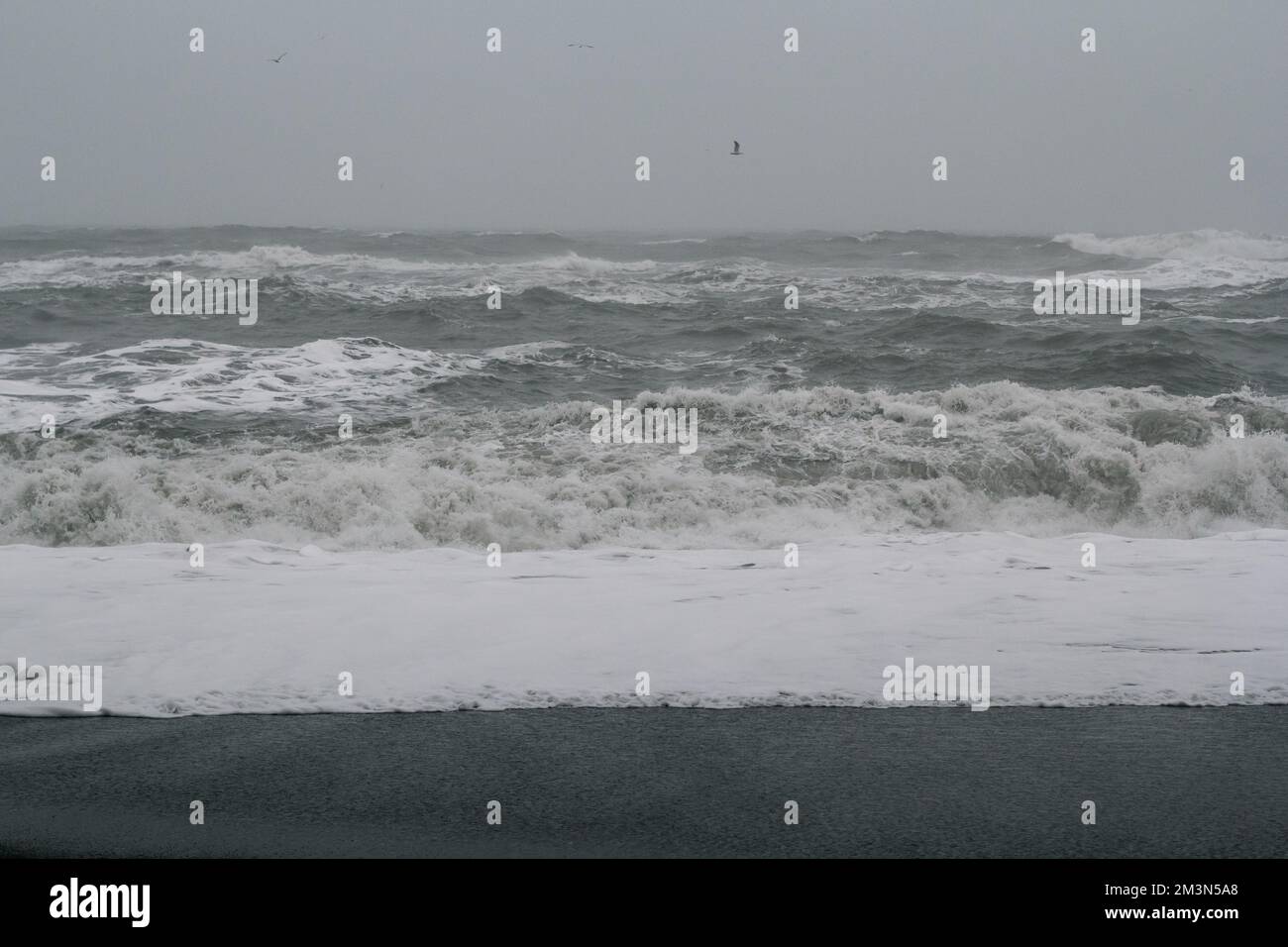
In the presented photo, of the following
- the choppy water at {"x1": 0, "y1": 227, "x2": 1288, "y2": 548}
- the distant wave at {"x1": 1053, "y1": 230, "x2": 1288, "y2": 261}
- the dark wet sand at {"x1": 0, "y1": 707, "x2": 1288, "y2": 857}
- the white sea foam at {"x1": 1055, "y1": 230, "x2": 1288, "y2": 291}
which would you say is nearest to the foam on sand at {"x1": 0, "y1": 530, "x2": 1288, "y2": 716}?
the dark wet sand at {"x1": 0, "y1": 707, "x2": 1288, "y2": 857}

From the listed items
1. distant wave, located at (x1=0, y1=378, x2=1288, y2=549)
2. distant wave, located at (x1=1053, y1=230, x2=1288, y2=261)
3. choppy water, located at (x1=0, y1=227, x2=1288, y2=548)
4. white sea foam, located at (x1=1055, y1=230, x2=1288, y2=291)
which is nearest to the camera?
distant wave, located at (x1=0, y1=378, x2=1288, y2=549)

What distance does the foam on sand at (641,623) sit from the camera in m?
5.00

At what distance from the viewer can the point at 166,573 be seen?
23.1 ft

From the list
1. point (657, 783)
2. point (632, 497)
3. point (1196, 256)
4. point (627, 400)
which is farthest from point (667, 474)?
point (1196, 256)

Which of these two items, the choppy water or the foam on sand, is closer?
the foam on sand

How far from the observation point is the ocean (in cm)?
540

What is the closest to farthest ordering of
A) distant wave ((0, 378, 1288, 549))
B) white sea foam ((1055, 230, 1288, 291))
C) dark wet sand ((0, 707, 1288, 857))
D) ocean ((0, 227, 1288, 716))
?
1. dark wet sand ((0, 707, 1288, 857))
2. ocean ((0, 227, 1288, 716))
3. distant wave ((0, 378, 1288, 549))
4. white sea foam ((1055, 230, 1288, 291))

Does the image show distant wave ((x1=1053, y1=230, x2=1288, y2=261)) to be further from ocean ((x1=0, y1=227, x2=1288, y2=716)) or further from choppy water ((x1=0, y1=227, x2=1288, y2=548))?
ocean ((x1=0, y1=227, x2=1288, y2=716))

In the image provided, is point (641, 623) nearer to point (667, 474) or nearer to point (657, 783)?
point (657, 783)

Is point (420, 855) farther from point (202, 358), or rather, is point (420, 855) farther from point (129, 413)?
point (202, 358)

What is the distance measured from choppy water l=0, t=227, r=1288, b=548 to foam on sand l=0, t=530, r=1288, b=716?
86 cm

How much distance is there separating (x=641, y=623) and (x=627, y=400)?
6174 mm
